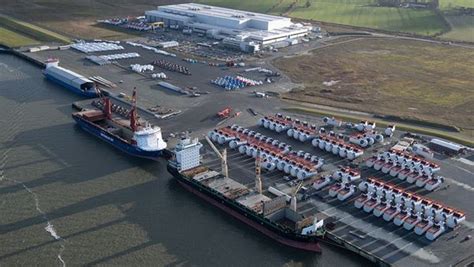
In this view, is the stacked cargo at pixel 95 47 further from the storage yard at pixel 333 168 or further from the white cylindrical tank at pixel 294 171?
the white cylindrical tank at pixel 294 171

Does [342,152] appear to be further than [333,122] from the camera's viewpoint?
No

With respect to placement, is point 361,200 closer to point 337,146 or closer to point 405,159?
point 405,159

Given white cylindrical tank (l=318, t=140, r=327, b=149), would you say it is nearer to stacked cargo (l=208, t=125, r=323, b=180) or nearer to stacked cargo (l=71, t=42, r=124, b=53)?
stacked cargo (l=208, t=125, r=323, b=180)

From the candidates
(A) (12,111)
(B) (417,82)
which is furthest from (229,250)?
(B) (417,82)

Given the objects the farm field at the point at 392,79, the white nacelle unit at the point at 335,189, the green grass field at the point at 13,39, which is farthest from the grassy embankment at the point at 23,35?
the white nacelle unit at the point at 335,189

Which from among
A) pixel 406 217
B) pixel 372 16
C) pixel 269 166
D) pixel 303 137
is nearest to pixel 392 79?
pixel 303 137
